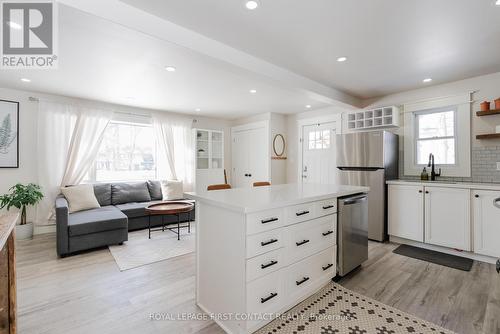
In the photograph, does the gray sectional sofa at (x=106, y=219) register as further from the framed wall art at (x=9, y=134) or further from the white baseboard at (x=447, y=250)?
the white baseboard at (x=447, y=250)

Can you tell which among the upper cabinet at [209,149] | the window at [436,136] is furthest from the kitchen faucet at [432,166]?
the upper cabinet at [209,149]

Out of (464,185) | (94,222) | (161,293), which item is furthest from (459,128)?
(94,222)

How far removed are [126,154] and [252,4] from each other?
4.21 metres

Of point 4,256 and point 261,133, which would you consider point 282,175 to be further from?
point 4,256

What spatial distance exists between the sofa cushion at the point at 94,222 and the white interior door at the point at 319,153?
3.71 metres

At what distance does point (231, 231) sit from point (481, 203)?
3194 mm

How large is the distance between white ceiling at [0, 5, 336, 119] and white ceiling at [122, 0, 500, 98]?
31cm

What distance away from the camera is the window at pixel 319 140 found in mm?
4746

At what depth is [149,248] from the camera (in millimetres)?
3211

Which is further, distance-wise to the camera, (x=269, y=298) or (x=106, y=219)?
(x=106, y=219)

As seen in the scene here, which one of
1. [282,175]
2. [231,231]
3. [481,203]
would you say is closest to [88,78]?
[231,231]

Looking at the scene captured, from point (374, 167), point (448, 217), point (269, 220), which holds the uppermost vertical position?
point (374, 167)

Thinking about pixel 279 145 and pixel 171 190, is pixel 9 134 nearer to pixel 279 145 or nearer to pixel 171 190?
pixel 171 190

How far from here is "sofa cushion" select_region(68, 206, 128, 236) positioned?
2.99m
